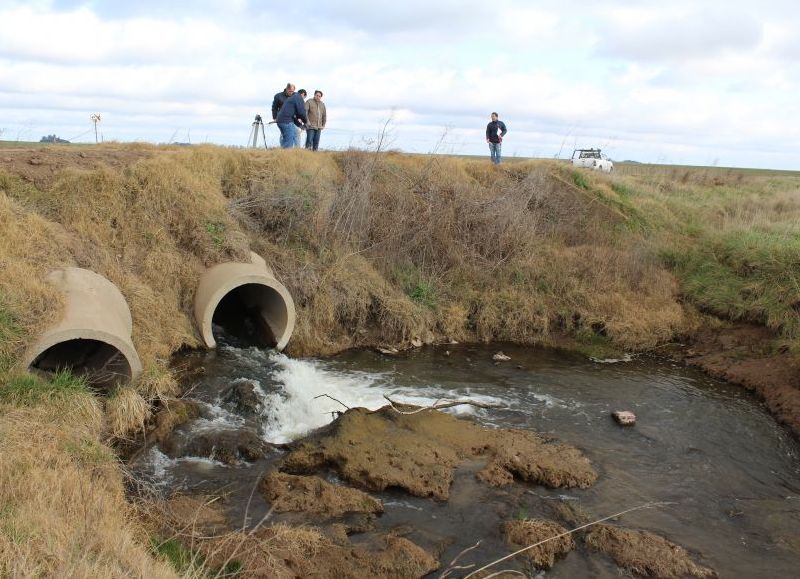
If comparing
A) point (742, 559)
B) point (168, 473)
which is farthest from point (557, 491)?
point (168, 473)

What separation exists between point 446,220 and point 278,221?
162 inches

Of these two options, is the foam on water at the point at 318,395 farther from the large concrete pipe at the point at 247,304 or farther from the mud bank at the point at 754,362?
the mud bank at the point at 754,362

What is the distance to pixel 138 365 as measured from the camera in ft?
29.6

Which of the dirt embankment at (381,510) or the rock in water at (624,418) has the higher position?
the dirt embankment at (381,510)

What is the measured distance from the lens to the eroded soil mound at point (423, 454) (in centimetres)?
780

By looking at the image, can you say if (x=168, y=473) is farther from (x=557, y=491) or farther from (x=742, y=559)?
(x=742, y=559)

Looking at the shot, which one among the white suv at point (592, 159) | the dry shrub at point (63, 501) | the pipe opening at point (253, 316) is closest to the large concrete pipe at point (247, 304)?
the pipe opening at point (253, 316)

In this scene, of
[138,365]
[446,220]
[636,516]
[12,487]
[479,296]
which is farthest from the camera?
[446,220]

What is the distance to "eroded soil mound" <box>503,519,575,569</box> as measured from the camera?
643cm

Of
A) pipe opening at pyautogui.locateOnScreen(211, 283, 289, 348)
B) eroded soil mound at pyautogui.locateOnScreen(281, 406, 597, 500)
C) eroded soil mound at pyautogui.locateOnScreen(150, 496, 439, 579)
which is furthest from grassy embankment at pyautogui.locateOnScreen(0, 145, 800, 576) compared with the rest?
eroded soil mound at pyautogui.locateOnScreen(281, 406, 597, 500)

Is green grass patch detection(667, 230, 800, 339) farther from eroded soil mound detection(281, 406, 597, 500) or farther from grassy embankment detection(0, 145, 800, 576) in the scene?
eroded soil mound detection(281, 406, 597, 500)

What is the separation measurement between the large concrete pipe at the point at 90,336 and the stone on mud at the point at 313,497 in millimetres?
2868

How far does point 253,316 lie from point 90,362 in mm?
4017

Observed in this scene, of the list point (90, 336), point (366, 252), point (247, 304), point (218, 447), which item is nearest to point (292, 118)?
point (366, 252)
